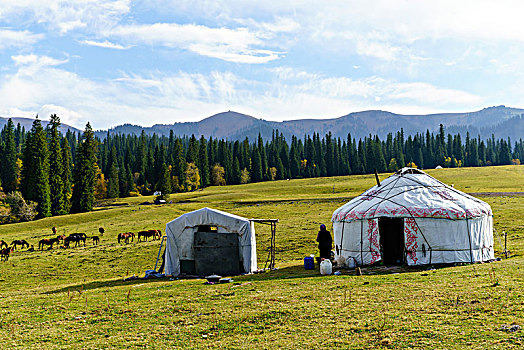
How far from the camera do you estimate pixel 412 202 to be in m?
18.1

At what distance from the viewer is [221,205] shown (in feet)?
174

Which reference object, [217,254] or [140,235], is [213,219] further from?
[140,235]

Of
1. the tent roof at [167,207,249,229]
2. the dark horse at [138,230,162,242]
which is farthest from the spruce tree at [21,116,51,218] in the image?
the tent roof at [167,207,249,229]

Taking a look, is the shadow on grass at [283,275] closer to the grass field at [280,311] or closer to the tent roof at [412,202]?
the grass field at [280,311]

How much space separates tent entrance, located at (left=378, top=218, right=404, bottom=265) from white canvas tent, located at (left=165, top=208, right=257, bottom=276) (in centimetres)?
537

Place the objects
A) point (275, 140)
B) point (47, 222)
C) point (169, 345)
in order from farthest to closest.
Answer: point (275, 140) → point (47, 222) → point (169, 345)

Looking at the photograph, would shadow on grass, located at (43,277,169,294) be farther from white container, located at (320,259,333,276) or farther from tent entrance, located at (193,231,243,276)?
white container, located at (320,259,333,276)

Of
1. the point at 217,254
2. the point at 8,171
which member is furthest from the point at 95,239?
the point at 8,171

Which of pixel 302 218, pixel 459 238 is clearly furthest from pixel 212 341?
pixel 302 218

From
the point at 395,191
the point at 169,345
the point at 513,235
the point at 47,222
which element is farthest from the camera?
the point at 47,222

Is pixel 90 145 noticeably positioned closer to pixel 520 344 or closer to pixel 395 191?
pixel 395 191

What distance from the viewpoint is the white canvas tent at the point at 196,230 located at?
59.5 feet

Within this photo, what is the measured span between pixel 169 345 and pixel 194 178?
87.5 meters

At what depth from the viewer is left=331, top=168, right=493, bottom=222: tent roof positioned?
17594 millimetres
